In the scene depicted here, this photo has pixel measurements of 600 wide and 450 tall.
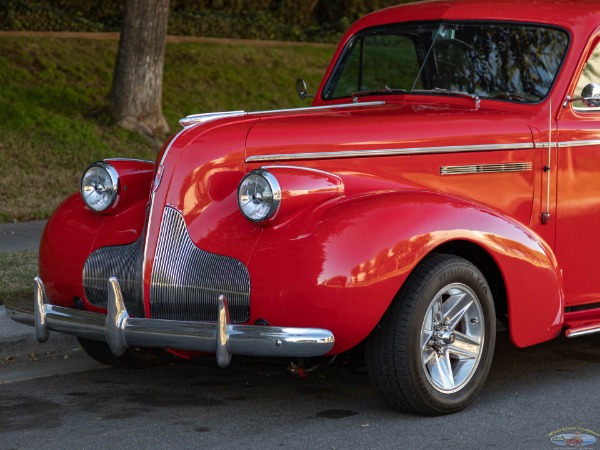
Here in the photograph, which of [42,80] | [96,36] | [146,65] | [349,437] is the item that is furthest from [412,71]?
[96,36]

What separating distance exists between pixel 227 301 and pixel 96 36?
1168 cm

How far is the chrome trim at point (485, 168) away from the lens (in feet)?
18.1

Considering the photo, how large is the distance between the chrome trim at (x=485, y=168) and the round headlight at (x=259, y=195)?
102 cm

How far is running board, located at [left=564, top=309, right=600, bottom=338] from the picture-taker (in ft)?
18.5

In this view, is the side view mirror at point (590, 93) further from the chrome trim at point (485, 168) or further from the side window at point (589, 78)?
the chrome trim at point (485, 168)

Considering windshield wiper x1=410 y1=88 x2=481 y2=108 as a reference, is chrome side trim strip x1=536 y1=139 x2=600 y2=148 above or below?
below

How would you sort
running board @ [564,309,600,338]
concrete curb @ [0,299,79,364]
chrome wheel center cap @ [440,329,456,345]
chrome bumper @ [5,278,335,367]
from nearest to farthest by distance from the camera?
chrome bumper @ [5,278,335,367], chrome wheel center cap @ [440,329,456,345], running board @ [564,309,600,338], concrete curb @ [0,299,79,364]

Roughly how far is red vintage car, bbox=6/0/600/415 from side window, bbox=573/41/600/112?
0.01 metres

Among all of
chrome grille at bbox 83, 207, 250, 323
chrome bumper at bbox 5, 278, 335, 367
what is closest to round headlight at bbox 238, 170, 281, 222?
chrome grille at bbox 83, 207, 250, 323

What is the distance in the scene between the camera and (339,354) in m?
5.19

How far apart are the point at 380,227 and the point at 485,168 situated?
101cm

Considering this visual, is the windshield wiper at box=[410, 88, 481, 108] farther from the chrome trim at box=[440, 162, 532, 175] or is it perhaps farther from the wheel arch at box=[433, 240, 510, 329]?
the wheel arch at box=[433, 240, 510, 329]

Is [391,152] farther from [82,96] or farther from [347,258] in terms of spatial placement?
[82,96]

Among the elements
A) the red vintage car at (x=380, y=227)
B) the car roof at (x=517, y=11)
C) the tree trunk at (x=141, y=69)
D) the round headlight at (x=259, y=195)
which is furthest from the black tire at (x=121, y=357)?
the tree trunk at (x=141, y=69)
